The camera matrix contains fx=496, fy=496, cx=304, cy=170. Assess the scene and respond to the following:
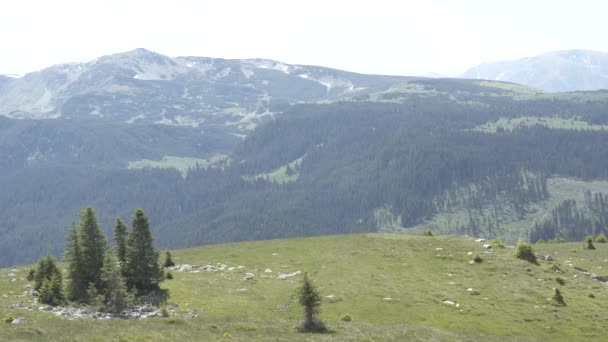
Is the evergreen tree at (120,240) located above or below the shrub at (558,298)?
above

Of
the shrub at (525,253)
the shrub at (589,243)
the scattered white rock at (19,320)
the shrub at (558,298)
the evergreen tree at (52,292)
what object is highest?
the scattered white rock at (19,320)

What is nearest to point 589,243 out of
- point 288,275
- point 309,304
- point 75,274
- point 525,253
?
point 525,253

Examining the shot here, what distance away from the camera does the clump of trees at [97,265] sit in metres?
51.8

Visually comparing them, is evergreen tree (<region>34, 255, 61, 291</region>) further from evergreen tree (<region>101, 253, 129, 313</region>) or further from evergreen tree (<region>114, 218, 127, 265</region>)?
evergreen tree (<region>101, 253, 129, 313</region>)

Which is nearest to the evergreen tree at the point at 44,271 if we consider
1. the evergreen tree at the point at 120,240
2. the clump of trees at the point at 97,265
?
the clump of trees at the point at 97,265

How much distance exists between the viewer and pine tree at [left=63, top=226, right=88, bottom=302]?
5278 centimetres

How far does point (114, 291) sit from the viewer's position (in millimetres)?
46875

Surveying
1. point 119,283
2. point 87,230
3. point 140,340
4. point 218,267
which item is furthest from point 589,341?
point 87,230

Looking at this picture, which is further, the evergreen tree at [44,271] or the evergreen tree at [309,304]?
the evergreen tree at [44,271]

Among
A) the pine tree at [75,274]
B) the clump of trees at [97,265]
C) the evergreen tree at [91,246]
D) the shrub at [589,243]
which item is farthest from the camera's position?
the shrub at [589,243]

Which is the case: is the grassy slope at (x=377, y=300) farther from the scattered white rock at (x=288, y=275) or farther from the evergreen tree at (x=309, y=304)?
the evergreen tree at (x=309, y=304)

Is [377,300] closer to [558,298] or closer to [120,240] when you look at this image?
[558,298]

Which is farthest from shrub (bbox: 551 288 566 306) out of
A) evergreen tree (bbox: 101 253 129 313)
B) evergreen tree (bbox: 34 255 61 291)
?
evergreen tree (bbox: 34 255 61 291)

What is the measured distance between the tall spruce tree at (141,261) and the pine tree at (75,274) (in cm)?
466
